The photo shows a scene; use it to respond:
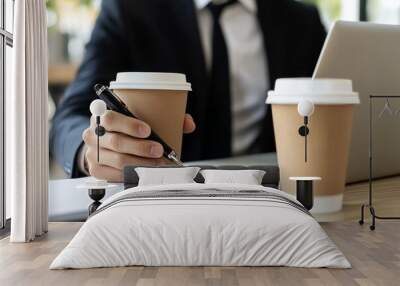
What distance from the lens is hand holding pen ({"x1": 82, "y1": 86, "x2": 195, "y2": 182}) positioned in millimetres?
4898

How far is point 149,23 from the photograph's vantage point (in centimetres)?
562

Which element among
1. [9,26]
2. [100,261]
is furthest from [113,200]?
[9,26]

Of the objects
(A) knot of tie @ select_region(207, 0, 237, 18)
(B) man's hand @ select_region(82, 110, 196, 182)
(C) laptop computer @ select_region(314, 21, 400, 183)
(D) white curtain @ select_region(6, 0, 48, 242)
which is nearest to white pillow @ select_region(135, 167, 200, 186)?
(B) man's hand @ select_region(82, 110, 196, 182)

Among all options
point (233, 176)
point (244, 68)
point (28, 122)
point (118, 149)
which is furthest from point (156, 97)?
point (244, 68)

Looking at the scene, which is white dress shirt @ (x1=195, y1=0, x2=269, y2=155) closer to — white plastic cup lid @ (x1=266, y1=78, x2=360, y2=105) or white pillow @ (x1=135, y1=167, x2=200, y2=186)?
white plastic cup lid @ (x1=266, y1=78, x2=360, y2=105)

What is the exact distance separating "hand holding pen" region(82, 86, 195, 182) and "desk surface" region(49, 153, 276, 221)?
0.18 meters

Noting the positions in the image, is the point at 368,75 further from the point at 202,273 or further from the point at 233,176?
the point at 202,273

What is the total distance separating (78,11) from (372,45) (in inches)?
84.3

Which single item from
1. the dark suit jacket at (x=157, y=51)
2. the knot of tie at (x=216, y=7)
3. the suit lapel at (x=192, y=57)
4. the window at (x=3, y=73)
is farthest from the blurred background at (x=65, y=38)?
the knot of tie at (x=216, y=7)

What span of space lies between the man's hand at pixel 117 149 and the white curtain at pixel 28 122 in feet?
1.03

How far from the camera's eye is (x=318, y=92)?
4.92 metres

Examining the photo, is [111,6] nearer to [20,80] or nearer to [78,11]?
[78,11]

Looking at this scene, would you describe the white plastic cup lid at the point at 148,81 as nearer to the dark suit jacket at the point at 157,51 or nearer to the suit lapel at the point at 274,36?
the dark suit jacket at the point at 157,51

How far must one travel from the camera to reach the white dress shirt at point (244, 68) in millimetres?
5723
